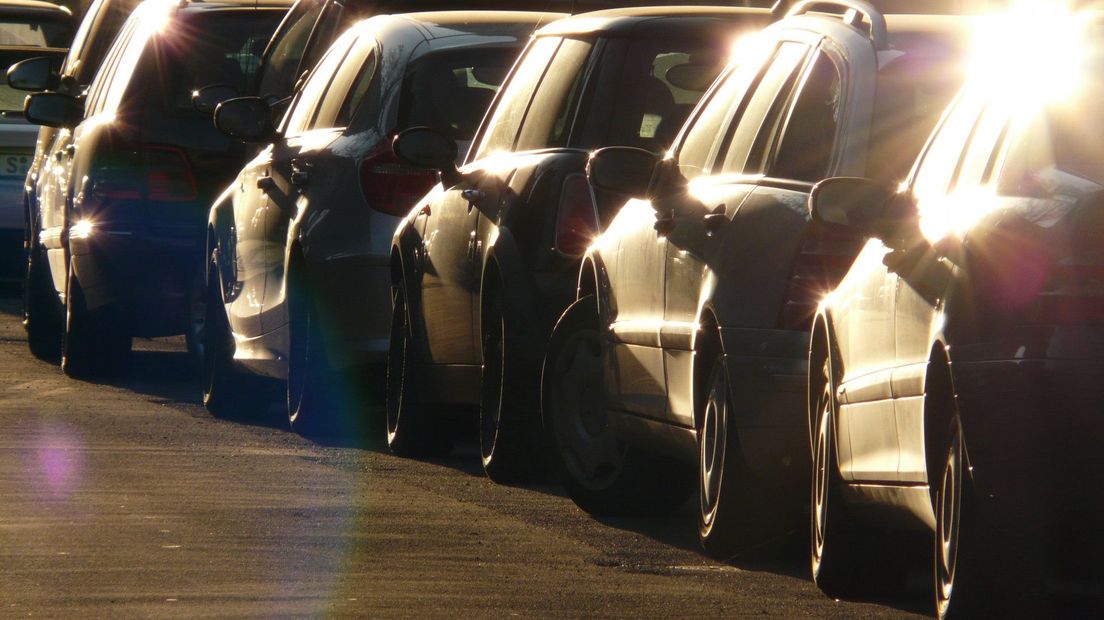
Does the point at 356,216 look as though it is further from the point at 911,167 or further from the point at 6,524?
the point at 911,167

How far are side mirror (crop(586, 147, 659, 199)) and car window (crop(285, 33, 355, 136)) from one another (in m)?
3.59

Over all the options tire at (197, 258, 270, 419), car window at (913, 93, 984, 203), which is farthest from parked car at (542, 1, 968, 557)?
tire at (197, 258, 270, 419)

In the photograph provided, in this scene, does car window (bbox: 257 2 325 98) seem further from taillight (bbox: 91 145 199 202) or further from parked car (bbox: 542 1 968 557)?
parked car (bbox: 542 1 968 557)

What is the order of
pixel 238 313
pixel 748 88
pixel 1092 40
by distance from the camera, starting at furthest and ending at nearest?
pixel 238 313 < pixel 748 88 < pixel 1092 40

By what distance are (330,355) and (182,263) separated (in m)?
3.18

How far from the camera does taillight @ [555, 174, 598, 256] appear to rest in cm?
1010

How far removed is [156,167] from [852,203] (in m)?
8.24

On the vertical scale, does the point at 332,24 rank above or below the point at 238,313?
above

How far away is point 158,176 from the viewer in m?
14.7

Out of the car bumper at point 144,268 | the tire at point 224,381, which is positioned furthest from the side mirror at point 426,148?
the car bumper at point 144,268

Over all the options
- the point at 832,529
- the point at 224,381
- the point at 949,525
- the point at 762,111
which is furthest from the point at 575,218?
the point at 949,525

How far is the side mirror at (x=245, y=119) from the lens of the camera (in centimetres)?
1309

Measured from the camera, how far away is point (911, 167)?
7.68 metres

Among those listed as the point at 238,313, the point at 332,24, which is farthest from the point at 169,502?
the point at 332,24
